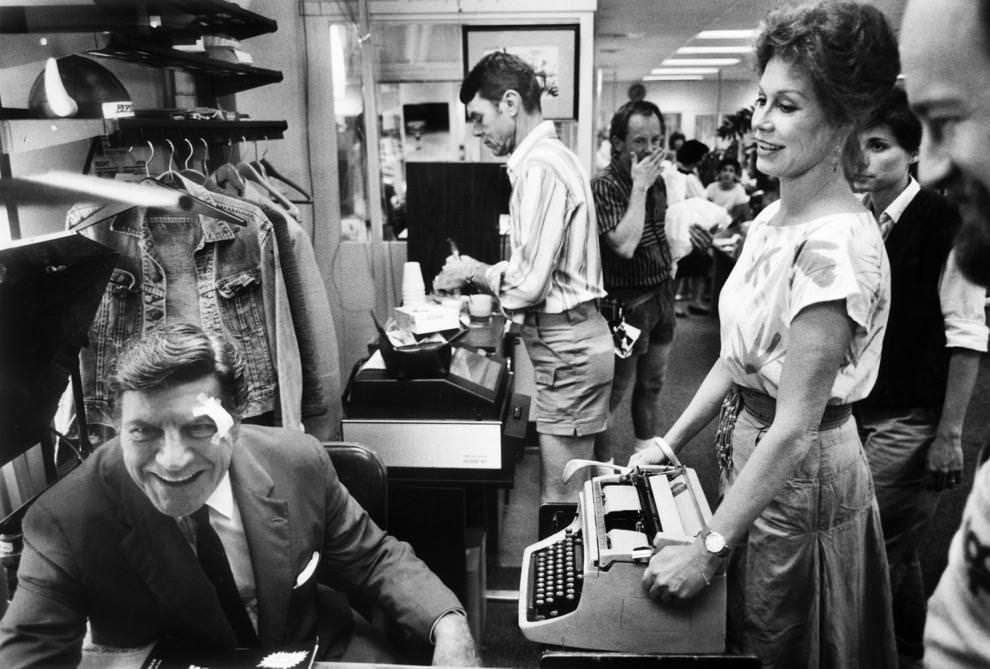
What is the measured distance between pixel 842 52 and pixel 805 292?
371 mm

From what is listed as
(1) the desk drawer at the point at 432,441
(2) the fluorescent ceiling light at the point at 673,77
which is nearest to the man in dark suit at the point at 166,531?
(1) the desk drawer at the point at 432,441

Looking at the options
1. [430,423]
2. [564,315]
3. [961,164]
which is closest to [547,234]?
[564,315]

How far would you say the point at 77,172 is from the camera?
3.04ft

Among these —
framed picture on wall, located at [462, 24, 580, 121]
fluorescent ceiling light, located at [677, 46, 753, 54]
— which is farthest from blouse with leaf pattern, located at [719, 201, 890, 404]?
fluorescent ceiling light, located at [677, 46, 753, 54]

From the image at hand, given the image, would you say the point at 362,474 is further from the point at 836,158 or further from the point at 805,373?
the point at 836,158

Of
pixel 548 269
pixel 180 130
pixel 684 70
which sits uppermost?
pixel 684 70

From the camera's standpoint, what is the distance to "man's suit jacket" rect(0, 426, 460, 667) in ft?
3.00

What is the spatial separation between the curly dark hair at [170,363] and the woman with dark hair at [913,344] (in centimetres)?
158

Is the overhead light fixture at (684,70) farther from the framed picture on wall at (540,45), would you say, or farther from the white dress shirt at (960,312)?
the white dress shirt at (960,312)

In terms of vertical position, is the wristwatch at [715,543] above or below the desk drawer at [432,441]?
above

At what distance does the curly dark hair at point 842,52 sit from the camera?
1.14m

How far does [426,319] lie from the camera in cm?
195

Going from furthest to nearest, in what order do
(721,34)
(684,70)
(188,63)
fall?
(684,70)
(721,34)
(188,63)

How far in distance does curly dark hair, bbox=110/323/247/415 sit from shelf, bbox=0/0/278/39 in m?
0.41
